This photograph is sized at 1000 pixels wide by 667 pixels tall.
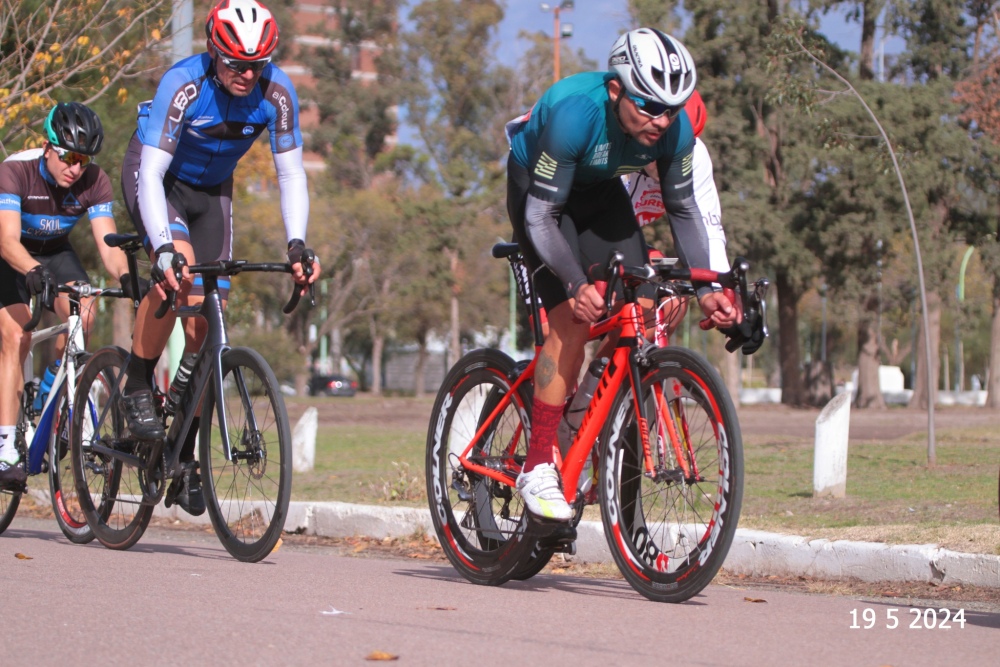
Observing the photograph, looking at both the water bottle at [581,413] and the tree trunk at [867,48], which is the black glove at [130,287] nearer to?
the water bottle at [581,413]

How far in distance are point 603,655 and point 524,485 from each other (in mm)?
1425

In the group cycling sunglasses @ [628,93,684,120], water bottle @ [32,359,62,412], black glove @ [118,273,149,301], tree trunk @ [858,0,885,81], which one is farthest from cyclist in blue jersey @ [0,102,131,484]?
tree trunk @ [858,0,885,81]

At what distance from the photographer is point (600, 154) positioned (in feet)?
16.4

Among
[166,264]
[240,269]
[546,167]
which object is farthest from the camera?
[240,269]

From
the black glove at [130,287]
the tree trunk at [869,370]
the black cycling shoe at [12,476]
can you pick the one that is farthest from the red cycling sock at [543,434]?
the tree trunk at [869,370]

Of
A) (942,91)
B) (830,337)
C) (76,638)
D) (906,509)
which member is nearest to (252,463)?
(76,638)

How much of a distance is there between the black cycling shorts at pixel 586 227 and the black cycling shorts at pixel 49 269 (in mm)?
3399

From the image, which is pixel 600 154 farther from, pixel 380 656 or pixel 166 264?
pixel 380 656

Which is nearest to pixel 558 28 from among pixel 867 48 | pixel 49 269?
pixel 867 48

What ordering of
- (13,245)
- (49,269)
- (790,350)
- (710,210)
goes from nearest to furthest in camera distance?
1. (710,210)
2. (13,245)
3. (49,269)
4. (790,350)

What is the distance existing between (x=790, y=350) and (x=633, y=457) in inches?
1537

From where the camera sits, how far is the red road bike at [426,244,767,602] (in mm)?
4711

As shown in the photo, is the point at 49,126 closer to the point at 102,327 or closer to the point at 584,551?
the point at 584,551

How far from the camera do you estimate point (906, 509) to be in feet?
26.5
